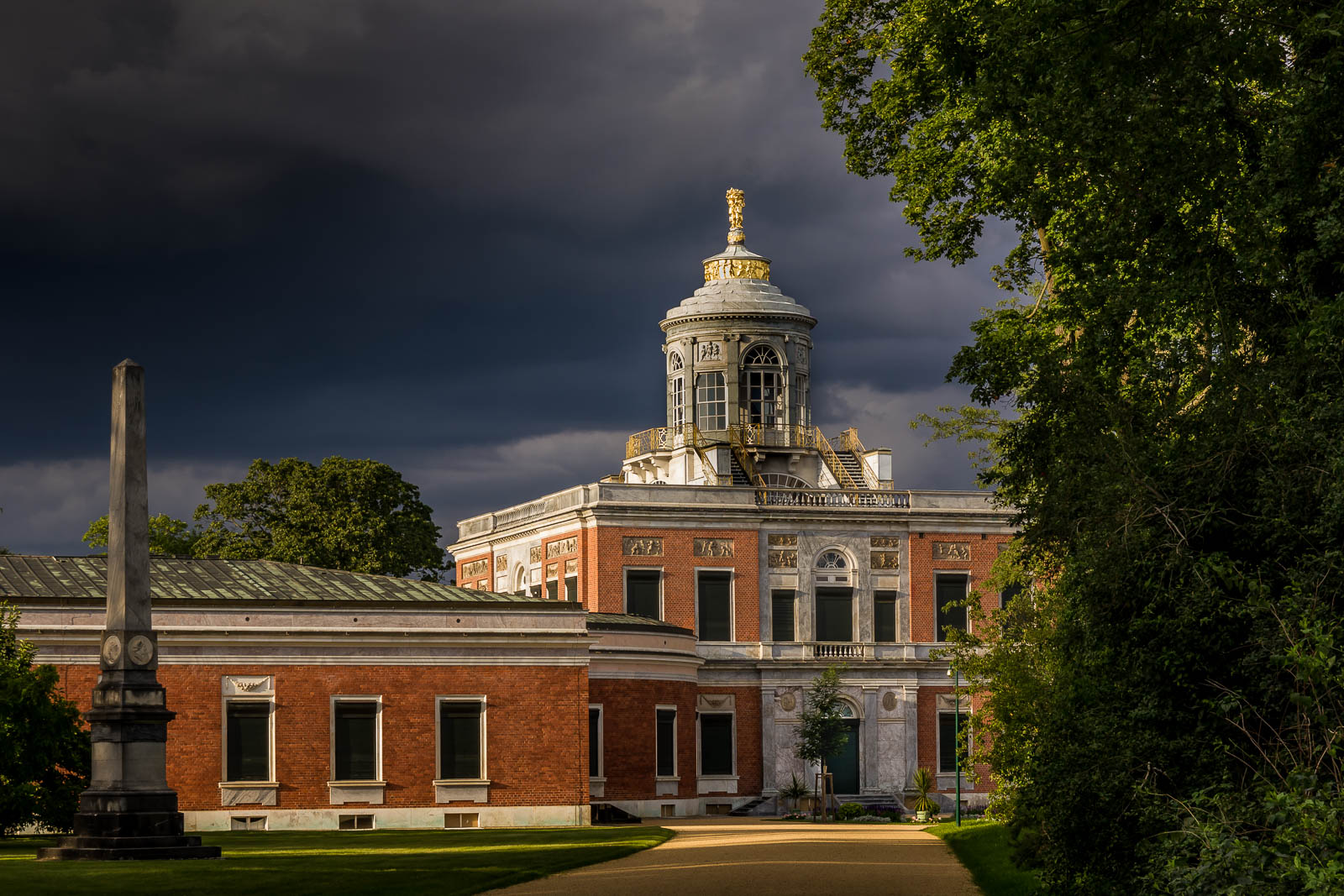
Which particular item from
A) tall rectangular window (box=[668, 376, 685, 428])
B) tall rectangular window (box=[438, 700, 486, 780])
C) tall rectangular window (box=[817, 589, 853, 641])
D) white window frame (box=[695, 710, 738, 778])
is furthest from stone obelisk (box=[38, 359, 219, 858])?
tall rectangular window (box=[668, 376, 685, 428])

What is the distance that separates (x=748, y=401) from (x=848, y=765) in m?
14.8

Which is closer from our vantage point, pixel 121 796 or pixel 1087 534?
pixel 1087 534

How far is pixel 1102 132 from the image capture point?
18484 millimetres

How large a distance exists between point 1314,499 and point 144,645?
18.4 meters

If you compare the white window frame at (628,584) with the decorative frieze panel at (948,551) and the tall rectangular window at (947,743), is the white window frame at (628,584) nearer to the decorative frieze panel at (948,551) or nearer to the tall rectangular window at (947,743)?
the decorative frieze panel at (948,551)

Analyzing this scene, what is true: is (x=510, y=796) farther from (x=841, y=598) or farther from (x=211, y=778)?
(x=841, y=598)

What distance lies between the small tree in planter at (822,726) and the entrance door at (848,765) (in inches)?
56.7

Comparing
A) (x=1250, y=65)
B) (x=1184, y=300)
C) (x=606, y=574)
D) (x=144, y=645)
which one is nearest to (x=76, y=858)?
(x=144, y=645)

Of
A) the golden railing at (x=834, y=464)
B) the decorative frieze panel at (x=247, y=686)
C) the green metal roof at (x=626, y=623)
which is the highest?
the golden railing at (x=834, y=464)

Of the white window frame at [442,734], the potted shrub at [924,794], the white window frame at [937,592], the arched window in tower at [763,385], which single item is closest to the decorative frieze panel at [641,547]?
the arched window in tower at [763,385]

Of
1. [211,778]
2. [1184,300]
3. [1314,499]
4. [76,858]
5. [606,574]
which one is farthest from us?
[606,574]

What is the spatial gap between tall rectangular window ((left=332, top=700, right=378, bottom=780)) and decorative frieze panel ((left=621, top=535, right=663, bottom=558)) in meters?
16.7

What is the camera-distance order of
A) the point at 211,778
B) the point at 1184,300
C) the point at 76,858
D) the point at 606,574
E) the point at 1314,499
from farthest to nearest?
1. the point at 606,574
2. the point at 211,778
3. the point at 76,858
4. the point at 1184,300
5. the point at 1314,499

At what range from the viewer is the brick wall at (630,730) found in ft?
163
